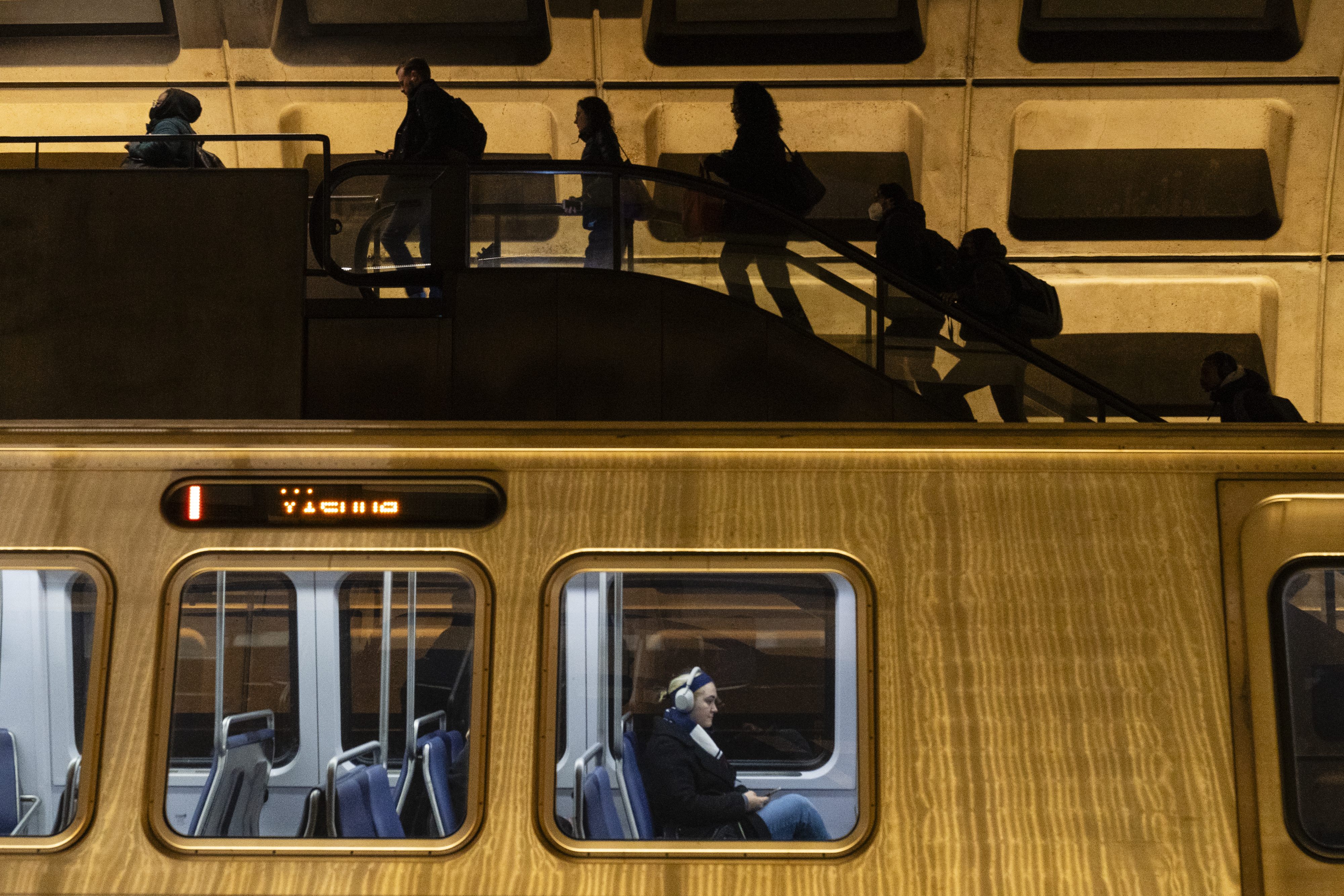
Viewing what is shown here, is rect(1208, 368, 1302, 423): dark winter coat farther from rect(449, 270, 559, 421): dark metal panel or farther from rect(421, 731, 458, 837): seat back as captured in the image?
rect(421, 731, 458, 837): seat back

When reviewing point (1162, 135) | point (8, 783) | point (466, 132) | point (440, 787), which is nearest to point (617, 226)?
point (466, 132)

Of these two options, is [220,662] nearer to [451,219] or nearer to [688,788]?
[688,788]

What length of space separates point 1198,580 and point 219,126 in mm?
10710

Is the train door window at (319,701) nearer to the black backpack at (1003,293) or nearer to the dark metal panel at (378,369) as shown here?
the dark metal panel at (378,369)

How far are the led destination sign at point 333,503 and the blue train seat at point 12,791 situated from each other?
849 mm

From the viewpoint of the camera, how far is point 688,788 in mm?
3238

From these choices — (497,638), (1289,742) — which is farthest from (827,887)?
(1289,742)

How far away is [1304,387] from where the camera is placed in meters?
10.9

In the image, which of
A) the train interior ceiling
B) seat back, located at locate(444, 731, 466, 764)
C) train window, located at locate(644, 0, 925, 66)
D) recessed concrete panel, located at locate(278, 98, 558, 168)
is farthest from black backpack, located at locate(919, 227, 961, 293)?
recessed concrete panel, located at locate(278, 98, 558, 168)

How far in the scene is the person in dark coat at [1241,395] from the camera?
529cm

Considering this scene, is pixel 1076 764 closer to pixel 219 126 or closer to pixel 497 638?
pixel 497 638

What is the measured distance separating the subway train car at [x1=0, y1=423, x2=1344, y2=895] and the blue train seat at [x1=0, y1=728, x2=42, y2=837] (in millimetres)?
14

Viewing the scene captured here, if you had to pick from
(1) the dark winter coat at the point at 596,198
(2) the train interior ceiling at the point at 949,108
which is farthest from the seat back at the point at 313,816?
(2) the train interior ceiling at the point at 949,108

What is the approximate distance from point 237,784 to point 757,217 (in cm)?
318
